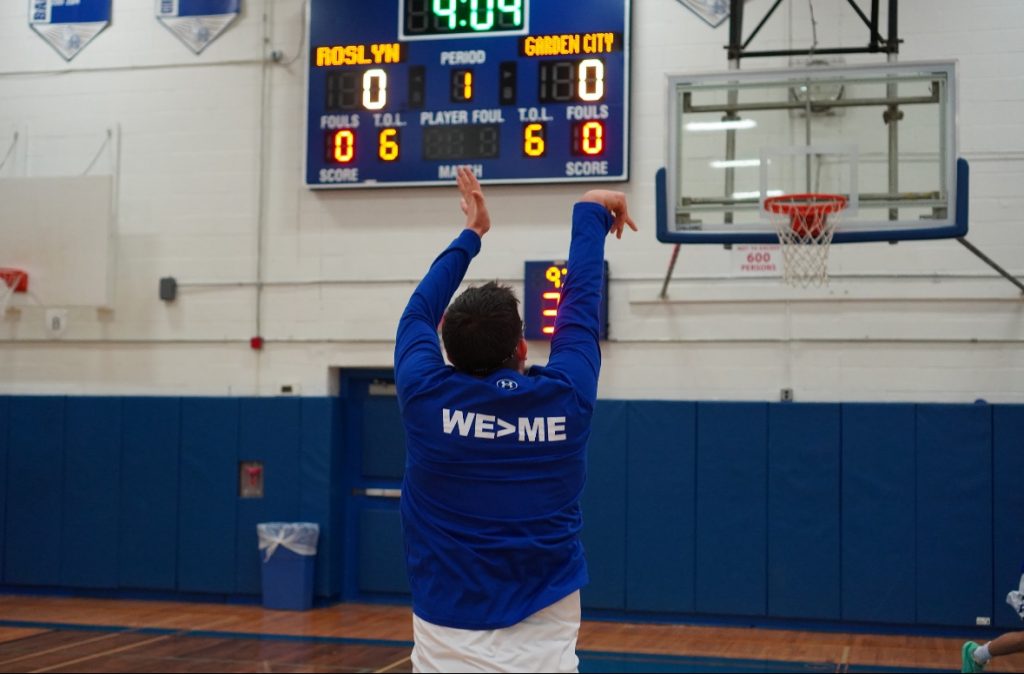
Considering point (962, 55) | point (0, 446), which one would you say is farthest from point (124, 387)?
point (962, 55)

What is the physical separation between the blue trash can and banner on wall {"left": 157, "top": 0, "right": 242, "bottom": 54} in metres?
5.06

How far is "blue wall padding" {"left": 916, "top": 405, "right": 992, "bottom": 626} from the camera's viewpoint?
10398 mm

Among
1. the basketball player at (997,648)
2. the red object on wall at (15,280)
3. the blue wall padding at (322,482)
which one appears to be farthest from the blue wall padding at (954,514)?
the red object on wall at (15,280)

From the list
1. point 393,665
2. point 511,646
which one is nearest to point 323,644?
point 393,665

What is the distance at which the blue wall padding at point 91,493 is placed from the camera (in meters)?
12.2

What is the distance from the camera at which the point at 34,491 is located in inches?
488

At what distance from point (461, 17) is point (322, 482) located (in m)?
4.68

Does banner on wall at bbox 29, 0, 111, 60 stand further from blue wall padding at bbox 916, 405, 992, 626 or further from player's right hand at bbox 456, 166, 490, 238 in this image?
player's right hand at bbox 456, 166, 490, 238

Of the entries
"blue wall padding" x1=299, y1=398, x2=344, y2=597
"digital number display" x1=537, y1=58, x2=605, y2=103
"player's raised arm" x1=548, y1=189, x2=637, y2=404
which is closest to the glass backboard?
"digital number display" x1=537, y1=58, x2=605, y2=103

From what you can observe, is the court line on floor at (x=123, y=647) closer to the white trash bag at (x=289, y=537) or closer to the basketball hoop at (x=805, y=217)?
the white trash bag at (x=289, y=537)

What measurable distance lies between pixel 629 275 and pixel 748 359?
136cm

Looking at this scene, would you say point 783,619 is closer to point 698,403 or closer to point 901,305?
point 698,403

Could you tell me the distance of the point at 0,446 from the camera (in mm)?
12469

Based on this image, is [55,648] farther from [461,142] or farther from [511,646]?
[511,646]
